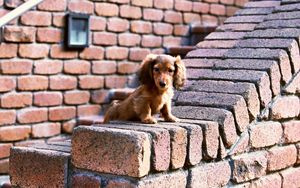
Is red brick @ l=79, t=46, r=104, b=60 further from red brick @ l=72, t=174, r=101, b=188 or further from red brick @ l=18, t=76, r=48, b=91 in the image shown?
red brick @ l=72, t=174, r=101, b=188

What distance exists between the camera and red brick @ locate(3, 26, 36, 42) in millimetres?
3543

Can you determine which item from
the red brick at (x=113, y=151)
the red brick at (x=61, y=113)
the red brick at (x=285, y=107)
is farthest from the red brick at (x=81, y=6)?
the red brick at (x=113, y=151)

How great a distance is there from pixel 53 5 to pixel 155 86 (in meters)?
1.65

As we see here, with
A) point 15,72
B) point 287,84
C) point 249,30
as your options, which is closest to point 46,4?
point 15,72

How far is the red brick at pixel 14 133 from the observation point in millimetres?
3570

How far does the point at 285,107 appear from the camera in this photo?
9.64ft

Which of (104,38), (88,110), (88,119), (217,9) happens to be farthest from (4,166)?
(217,9)

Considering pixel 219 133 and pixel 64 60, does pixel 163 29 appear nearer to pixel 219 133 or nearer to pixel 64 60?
pixel 64 60

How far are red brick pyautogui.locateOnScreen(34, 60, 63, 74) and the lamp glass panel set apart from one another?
0.17 m

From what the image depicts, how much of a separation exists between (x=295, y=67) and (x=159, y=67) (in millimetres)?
878

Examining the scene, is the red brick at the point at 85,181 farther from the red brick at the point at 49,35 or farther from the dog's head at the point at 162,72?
the red brick at the point at 49,35

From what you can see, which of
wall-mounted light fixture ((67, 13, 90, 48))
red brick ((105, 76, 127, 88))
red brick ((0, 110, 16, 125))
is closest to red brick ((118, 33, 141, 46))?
red brick ((105, 76, 127, 88))

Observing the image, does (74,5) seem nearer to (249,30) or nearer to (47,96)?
(47,96)

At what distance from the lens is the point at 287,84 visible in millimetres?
2914
